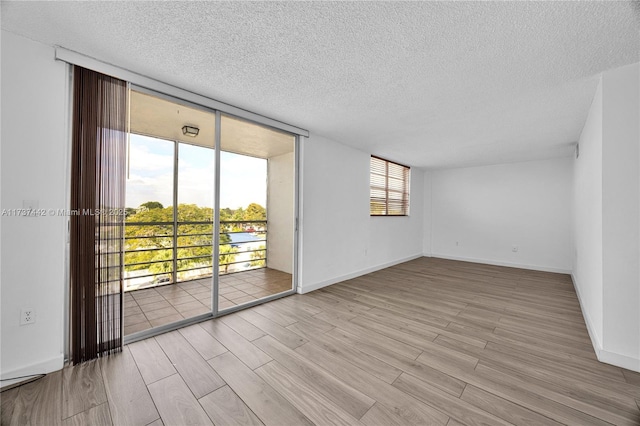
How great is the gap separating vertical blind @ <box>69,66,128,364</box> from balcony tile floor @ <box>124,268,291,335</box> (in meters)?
0.45

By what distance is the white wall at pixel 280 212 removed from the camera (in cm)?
497

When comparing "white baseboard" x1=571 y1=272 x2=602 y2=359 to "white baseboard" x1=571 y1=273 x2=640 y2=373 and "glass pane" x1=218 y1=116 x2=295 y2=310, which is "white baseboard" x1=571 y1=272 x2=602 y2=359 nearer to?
"white baseboard" x1=571 y1=273 x2=640 y2=373

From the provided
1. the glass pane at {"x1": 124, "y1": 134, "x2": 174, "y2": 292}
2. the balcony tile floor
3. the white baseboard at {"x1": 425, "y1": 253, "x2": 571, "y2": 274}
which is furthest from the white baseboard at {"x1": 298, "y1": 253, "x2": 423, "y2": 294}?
the glass pane at {"x1": 124, "y1": 134, "x2": 174, "y2": 292}

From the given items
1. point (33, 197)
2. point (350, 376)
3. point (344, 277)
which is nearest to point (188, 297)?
point (33, 197)

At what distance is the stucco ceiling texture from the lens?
1470mm

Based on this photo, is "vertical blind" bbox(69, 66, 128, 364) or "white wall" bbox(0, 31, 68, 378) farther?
"vertical blind" bbox(69, 66, 128, 364)

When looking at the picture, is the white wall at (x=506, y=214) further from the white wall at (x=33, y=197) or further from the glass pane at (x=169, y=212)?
the white wall at (x=33, y=197)

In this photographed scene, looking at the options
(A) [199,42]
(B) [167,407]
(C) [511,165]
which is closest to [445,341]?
(B) [167,407]

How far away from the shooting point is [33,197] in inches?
70.2

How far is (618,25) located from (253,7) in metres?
2.26

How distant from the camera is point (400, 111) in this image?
2.94 metres

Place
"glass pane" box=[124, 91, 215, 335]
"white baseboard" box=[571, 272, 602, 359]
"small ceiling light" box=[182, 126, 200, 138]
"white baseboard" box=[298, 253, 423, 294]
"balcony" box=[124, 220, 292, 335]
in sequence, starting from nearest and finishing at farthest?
"white baseboard" box=[571, 272, 602, 359]
"balcony" box=[124, 220, 292, 335]
"glass pane" box=[124, 91, 215, 335]
"small ceiling light" box=[182, 126, 200, 138]
"white baseboard" box=[298, 253, 423, 294]

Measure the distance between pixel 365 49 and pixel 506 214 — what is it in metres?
5.69

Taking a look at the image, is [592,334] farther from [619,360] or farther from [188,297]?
[188,297]
